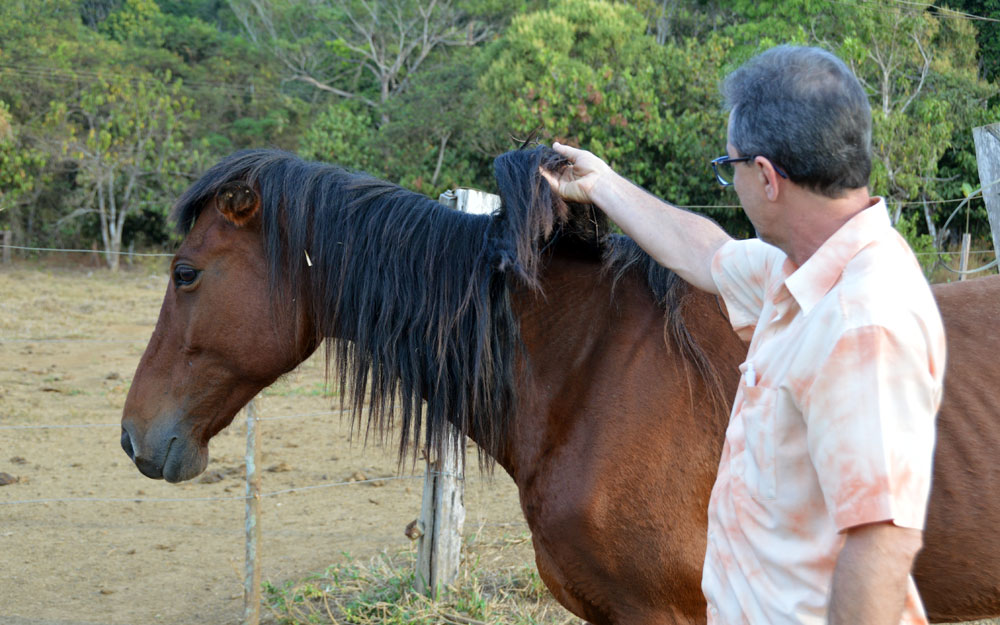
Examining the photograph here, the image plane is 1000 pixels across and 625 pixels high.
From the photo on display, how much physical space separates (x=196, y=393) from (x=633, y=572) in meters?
1.34

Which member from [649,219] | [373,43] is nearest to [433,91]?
[373,43]

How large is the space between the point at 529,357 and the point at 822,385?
4.01 ft

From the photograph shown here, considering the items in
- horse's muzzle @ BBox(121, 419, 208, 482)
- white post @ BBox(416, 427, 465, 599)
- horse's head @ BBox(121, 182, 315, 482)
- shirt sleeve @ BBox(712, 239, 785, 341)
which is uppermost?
shirt sleeve @ BBox(712, 239, 785, 341)

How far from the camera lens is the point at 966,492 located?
6.46 ft

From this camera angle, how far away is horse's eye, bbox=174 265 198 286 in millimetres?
2391

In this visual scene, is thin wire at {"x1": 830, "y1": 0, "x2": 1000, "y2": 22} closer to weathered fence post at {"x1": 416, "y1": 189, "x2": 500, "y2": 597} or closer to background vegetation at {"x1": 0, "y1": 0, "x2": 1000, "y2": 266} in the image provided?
background vegetation at {"x1": 0, "y1": 0, "x2": 1000, "y2": 266}

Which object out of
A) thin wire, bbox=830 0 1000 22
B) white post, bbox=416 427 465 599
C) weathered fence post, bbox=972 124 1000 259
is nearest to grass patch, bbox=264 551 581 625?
white post, bbox=416 427 465 599

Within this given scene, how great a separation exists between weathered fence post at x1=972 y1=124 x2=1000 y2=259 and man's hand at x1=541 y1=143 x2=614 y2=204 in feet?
9.07

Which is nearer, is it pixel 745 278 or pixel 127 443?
pixel 745 278

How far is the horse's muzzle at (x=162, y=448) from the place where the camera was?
2.41 m

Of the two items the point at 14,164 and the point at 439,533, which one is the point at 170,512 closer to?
the point at 439,533

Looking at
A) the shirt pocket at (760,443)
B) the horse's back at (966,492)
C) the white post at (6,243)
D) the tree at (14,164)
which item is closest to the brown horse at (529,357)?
the horse's back at (966,492)

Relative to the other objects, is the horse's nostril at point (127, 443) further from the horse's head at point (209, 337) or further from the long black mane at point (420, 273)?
the long black mane at point (420, 273)

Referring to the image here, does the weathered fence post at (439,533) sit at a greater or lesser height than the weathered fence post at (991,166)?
lesser
